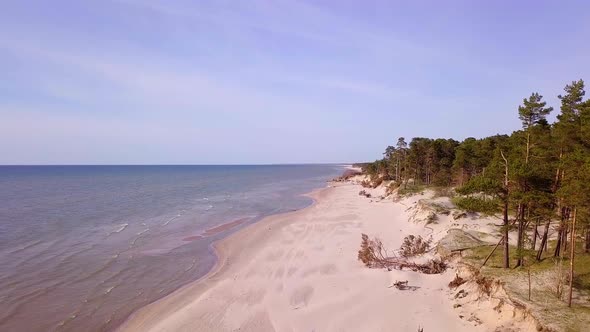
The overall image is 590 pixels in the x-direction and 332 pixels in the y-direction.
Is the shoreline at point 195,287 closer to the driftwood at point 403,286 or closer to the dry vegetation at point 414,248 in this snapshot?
the driftwood at point 403,286

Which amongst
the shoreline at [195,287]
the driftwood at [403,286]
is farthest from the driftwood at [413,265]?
the shoreline at [195,287]

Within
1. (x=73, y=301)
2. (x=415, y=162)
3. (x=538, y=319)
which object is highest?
(x=415, y=162)

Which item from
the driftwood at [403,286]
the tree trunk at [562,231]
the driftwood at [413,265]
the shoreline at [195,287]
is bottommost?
the shoreline at [195,287]

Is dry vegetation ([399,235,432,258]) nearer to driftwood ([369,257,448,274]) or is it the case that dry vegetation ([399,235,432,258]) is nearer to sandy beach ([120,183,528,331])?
driftwood ([369,257,448,274])

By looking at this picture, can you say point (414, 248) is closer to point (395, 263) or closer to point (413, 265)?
point (395, 263)

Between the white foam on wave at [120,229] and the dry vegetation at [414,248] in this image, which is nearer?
the dry vegetation at [414,248]

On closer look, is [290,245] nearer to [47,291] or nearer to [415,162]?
[47,291]

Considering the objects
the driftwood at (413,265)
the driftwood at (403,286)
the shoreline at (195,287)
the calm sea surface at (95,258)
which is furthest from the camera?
the driftwood at (413,265)

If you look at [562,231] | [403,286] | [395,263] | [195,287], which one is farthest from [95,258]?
[562,231]

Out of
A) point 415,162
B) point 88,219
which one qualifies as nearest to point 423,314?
point 88,219
